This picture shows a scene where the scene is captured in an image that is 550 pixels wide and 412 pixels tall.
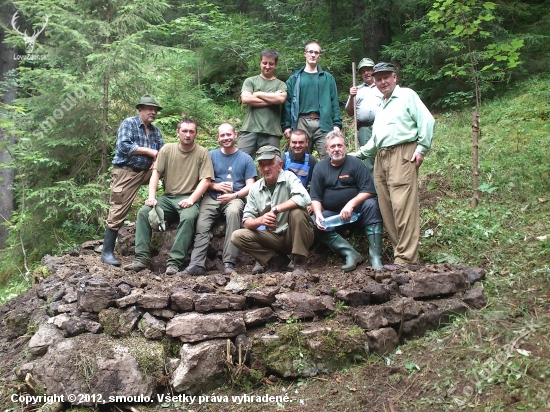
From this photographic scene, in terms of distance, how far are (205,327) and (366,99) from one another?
380 cm

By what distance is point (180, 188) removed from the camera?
595 cm

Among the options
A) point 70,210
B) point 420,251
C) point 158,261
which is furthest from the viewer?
point 70,210

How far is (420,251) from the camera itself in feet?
18.2

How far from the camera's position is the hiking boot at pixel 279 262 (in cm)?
558

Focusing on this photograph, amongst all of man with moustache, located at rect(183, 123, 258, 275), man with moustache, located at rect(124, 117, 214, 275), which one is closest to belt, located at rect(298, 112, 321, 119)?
man with moustache, located at rect(183, 123, 258, 275)

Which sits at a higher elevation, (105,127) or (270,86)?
(270,86)

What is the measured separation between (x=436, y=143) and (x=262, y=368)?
6.11 metres

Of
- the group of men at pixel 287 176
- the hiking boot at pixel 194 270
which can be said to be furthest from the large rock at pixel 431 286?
the hiking boot at pixel 194 270

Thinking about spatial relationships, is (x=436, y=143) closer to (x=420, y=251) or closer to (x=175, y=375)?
(x=420, y=251)

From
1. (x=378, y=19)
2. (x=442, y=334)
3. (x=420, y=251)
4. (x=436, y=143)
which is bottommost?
(x=442, y=334)

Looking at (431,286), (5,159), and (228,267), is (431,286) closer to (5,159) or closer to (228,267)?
(228,267)

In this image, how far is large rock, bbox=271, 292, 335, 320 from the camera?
170 inches

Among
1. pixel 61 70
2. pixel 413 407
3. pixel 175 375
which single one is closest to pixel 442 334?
pixel 413 407

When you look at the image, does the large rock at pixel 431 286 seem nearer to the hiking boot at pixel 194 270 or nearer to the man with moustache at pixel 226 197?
the man with moustache at pixel 226 197
